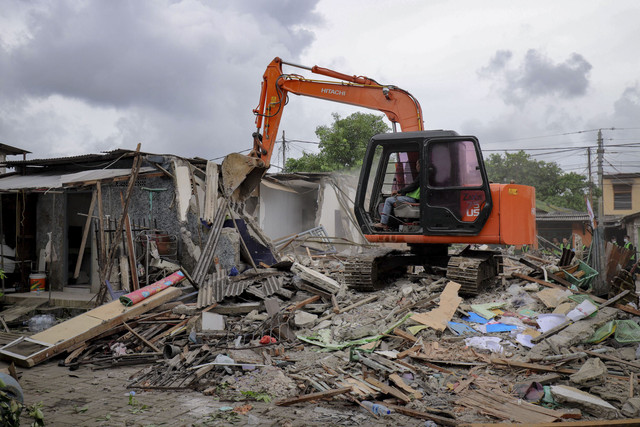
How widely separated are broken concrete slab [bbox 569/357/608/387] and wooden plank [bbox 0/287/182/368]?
6528 millimetres

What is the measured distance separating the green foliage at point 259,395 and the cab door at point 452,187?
4.17 m

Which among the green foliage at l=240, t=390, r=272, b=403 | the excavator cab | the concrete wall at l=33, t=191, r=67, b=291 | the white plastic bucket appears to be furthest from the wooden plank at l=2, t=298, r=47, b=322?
the excavator cab

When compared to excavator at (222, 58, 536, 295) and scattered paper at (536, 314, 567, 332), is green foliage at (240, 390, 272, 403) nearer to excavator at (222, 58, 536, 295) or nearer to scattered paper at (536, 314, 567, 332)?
excavator at (222, 58, 536, 295)

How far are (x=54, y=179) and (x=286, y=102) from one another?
6.33 metres

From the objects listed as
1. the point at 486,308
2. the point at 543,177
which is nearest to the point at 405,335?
the point at 486,308

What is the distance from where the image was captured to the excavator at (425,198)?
315 inches

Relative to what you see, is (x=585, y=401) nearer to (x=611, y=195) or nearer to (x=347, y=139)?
(x=347, y=139)

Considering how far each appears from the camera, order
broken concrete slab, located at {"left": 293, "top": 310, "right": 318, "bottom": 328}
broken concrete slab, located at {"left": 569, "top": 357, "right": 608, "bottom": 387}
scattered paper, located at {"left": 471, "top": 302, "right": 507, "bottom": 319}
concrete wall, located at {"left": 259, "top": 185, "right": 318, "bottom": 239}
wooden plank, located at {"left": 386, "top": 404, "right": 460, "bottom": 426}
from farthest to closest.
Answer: concrete wall, located at {"left": 259, "top": 185, "right": 318, "bottom": 239}
broken concrete slab, located at {"left": 293, "top": 310, "right": 318, "bottom": 328}
scattered paper, located at {"left": 471, "top": 302, "right": 507, "bottom": 319}
broken concrete slab, located at {"left": 569, "top": 357, "right": 608, "bottom": 387}
wooden plank, located at {"left": 386, "top": 404, "right": 460, "bottom": 426}

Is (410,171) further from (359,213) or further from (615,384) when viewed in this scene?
(615,384)

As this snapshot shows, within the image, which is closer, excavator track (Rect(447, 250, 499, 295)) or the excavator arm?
excavator track (Rect(447, 250, 499, 295))

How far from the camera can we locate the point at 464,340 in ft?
21.3

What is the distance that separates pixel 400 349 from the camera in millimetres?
6352

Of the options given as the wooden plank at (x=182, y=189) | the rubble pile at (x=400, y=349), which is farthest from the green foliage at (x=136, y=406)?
the wooden plank at (x=182, y=189)

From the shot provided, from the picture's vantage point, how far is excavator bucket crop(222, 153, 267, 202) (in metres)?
9.77
